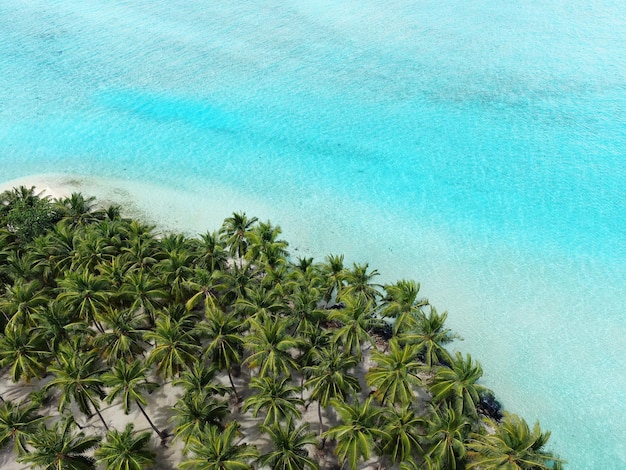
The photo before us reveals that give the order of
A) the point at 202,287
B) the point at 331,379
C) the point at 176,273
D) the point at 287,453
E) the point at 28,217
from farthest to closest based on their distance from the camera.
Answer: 1. the point at 28,217
2. the point at 176,273
3. the point at 202,287
4. the point at 331,379
5. the point at 287,453

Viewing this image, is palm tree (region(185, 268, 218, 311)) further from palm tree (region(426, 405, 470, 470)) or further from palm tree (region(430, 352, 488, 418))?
palm tree (region(426, 405, 470, 470))

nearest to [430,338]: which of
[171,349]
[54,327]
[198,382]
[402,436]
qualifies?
[402,436]

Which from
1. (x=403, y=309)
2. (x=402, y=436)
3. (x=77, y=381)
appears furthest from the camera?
(x=403, y=309)

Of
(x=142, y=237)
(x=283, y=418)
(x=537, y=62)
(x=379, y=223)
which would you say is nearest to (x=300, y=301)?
(x=283, y=418)

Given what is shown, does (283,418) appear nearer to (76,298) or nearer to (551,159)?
(76,298)

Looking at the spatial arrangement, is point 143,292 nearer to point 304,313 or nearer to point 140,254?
point 140,254

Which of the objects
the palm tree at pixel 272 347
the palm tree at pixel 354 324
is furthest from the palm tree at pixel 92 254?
the palm tree at pixel 354 324

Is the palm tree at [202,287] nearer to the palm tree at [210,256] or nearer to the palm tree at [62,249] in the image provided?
the palm tree at [210,256]
